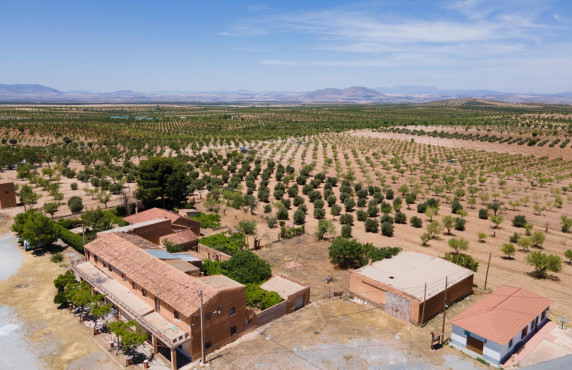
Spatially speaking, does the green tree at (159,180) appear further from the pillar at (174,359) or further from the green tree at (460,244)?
the green tree at (460,244)

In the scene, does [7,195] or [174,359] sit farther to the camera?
[7,195]

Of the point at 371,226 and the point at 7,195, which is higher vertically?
the point at 7,195

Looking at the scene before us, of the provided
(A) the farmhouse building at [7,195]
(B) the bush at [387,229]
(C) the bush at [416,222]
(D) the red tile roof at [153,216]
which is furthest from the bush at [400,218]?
(A) the farmhouse building at [7,195]

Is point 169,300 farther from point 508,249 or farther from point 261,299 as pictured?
point 508,249

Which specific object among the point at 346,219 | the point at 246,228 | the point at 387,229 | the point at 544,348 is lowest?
the point at 544,348

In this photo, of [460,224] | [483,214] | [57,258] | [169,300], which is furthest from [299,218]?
[169,300]

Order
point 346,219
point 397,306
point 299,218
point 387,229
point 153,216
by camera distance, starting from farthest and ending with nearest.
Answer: point 346,219 → point 299,218 → point 387,229 → point 153,216 → point 397,306
